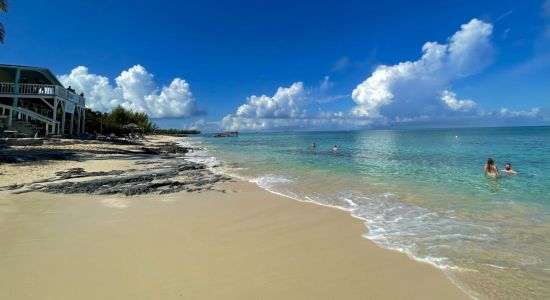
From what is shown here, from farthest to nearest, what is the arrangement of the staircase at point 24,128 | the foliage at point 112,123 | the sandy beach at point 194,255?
the foliage at point 112,123
the staircase at point 24,128
the sandy beach at point 194,255

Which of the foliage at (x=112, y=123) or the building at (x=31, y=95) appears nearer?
the building at (x=31, y=95)

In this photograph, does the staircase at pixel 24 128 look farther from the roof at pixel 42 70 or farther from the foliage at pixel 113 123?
the foliage at pixel 113 123

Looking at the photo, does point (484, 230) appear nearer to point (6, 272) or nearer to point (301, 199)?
point (301, 199)

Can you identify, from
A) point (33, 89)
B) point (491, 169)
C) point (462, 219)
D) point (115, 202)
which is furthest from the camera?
point (33, 89)

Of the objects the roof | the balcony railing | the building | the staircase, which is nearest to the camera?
the staircase

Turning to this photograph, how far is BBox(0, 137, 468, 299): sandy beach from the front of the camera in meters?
3.33

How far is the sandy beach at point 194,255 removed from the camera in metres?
3.33

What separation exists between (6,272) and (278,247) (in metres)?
3.77

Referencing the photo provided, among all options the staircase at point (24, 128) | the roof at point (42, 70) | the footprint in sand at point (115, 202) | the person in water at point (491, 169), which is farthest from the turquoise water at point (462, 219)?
the roof at point (42, 70)

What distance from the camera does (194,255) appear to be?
14.1 feet

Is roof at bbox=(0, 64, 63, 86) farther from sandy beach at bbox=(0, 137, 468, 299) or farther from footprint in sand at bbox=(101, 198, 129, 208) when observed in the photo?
footprint in sand at bbox=(101, 198, 129, 208)

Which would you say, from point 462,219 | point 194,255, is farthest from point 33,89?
point 462,219

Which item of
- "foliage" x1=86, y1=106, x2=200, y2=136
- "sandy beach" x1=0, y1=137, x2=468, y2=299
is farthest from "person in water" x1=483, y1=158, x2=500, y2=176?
"foliage" x1=86, y1=106, x2=200, y2=136

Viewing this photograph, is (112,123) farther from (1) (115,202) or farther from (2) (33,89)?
(1) (115,202)
